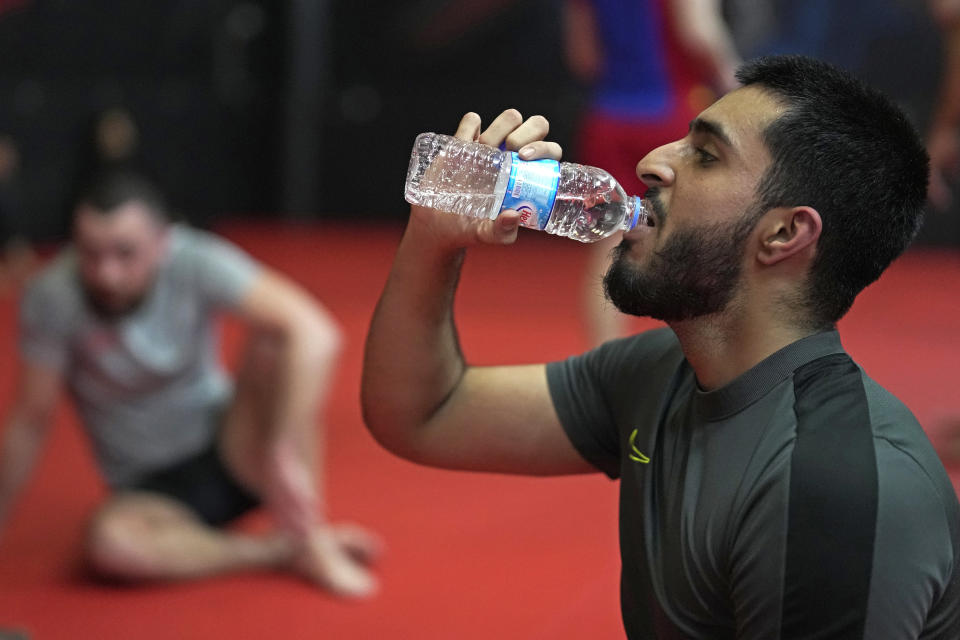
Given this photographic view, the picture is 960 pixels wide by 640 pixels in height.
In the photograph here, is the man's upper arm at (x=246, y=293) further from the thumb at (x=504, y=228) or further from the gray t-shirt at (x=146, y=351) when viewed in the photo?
the thumb at (x=504, y=228)

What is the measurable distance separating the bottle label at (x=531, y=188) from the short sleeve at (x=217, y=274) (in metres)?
1.43

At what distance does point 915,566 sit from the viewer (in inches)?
44.5

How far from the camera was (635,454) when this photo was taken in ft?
4.71

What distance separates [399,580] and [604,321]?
1145 millimetres

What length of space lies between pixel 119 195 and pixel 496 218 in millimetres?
1487

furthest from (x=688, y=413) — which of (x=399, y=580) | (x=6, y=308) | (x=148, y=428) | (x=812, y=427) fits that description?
(x=6, y=308)

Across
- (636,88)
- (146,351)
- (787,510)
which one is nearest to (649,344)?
(787,510)

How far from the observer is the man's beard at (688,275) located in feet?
4.35

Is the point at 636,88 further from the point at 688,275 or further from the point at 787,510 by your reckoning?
the point at 787,510

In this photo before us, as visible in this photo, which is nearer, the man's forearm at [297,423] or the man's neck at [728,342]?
the man's neck at [728,342]

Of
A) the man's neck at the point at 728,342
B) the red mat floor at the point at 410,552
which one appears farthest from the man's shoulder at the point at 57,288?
the man's neck at the point at 728,342

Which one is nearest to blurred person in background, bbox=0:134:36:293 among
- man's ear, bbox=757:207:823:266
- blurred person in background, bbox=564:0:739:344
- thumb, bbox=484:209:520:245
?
blurred person in background, bbox=564:0:739:344

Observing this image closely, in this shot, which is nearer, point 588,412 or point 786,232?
point 786,232

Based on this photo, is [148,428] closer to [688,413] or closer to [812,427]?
[688,413]
